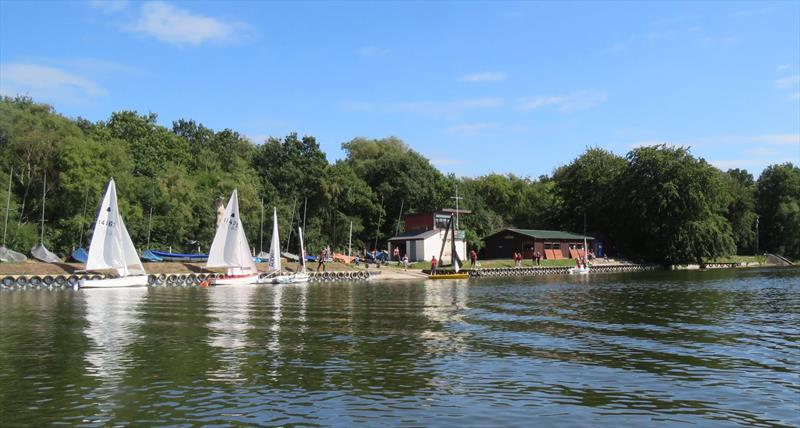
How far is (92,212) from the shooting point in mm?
63875

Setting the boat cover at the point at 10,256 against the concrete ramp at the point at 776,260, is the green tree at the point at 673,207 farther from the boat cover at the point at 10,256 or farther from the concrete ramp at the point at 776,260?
the boat cover at the point at 10,256

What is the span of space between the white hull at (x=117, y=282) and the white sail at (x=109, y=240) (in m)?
1.41

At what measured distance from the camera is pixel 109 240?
50656 millimetres

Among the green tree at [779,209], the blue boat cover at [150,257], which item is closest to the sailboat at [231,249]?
the blue boat cover at [150,257]

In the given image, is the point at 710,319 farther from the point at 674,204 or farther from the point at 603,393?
the point at 674,204

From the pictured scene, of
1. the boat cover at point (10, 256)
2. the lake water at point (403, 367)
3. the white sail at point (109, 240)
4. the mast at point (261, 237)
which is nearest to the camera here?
the lake water at point (403, 367)

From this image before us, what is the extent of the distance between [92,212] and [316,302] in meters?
38.1

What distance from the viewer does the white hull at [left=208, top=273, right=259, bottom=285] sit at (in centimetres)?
5466

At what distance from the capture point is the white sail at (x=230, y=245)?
183ft

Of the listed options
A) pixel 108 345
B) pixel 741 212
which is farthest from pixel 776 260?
pixel 108 345

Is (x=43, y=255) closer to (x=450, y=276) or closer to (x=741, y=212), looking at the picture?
(x=450, y=276)

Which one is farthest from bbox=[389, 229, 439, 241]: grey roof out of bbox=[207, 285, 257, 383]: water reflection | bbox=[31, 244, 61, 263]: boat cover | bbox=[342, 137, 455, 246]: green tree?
bbox=[207, 285, 257, 383]: water reflection

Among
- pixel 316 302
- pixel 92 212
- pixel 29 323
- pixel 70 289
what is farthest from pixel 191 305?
pixel 92 212

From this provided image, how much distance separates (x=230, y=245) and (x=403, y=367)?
4306 centimetres
